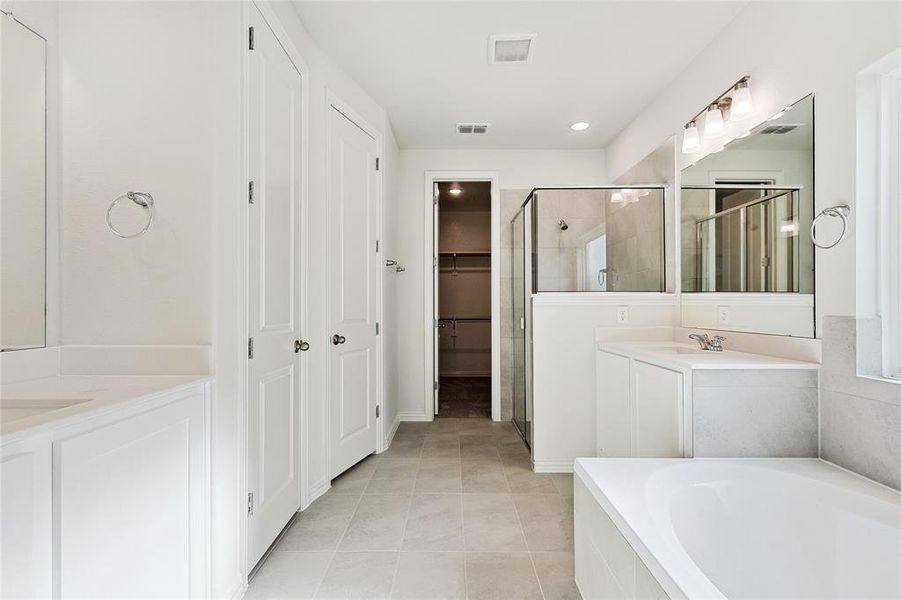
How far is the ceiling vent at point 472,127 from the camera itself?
3.59 meters

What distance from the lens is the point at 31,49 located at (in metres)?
1.44

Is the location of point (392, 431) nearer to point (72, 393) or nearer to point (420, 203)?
point (420, 203)

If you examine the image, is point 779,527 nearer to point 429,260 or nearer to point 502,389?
point 502,389

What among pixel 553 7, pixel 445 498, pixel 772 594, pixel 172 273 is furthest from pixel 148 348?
pixel 553 7

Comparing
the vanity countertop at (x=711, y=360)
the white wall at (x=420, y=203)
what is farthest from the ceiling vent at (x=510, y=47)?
the vanity countertop at (x=711, y=360)

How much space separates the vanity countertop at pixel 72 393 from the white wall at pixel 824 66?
236cm

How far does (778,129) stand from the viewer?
6.44ft

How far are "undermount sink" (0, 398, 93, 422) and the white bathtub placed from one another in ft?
5.09

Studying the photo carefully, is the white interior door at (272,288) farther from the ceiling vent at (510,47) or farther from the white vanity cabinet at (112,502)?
the ceiling vent at (510,47)

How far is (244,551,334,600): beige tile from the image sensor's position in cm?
166

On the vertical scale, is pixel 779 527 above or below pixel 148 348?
below

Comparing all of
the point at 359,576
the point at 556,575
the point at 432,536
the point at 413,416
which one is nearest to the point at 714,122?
the point at 556,575

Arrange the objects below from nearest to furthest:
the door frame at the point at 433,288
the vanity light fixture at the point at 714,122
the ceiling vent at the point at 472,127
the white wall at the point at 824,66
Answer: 1. the white wall at the point at 824,66
2. the vanity light fixture at the point at 714,122
3. the ceiling vent at the point at 472,127
4. the door frame at the point at 433,288

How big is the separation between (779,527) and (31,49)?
2.91 metres
